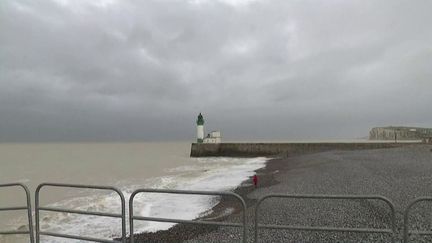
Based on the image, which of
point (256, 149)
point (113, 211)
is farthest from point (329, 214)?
point (256, 149)

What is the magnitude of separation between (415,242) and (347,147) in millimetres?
42662

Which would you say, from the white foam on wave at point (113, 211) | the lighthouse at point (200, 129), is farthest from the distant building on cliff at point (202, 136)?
the white foam on wave at point (113, 211)

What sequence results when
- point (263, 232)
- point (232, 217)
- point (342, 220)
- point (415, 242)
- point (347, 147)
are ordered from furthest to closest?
1. point (347, 147)
2. point (232, 217)
3. point (342, 220)
4. point (263, 232)
5. point (415, 242)

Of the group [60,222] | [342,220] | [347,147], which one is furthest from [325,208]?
[347,147]

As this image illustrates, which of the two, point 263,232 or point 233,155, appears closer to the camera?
point 263,232

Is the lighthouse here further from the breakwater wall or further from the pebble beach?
the pebble beach

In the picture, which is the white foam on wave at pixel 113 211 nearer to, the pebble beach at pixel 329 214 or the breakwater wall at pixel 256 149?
the pebble beach at pixel 329 214

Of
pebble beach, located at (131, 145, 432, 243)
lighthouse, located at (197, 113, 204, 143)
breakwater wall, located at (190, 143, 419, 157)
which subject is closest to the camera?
pebble beach, located at (131, 145, 432, 243)

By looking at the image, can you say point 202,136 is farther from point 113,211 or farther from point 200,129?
point 113,211

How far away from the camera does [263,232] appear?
7996 millimetres

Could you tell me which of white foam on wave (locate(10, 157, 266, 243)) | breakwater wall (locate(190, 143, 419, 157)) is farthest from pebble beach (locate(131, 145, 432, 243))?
breakwater wall (locate(190, 143, 419, 157))

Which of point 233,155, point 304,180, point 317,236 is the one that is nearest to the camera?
point 317,236

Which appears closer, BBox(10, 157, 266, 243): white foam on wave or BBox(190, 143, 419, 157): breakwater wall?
BBox(10, 157, 266, 243): white foam on wave

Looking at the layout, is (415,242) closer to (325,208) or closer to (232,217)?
(325,208)
